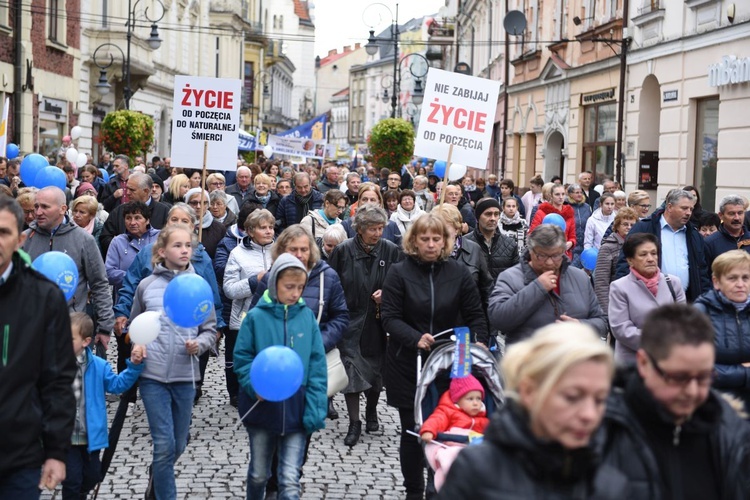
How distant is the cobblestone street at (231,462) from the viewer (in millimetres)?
7426

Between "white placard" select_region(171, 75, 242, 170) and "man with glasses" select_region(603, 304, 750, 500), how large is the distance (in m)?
7.84

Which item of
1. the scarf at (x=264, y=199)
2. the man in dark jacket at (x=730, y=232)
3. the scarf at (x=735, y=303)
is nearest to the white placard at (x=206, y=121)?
the scarf at (x=264, y=199)

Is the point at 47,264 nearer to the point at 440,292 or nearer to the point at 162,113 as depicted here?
the point at 440,292

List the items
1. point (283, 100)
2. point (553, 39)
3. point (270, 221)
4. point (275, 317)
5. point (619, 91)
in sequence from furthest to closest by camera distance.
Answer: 1. point (283, 100)
2. point (553, 39)
3. point (619, 91)
4. point (270, 221)
5. point (275, 317)

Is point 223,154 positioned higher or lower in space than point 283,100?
lower

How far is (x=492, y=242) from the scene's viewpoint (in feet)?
33.5

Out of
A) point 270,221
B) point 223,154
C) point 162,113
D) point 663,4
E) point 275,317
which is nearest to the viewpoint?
point 275,317

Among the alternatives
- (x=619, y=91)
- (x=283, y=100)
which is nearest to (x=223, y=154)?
(x=619, y=91)

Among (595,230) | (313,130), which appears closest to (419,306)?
(595,230)

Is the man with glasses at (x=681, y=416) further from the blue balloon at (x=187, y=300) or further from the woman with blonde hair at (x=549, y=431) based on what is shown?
the blue balloon at (x=187, y=300)

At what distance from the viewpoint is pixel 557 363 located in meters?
3.07

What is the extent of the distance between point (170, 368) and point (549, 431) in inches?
152

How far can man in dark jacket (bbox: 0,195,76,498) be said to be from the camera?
4395mm

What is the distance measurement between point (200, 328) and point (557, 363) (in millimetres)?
4137
